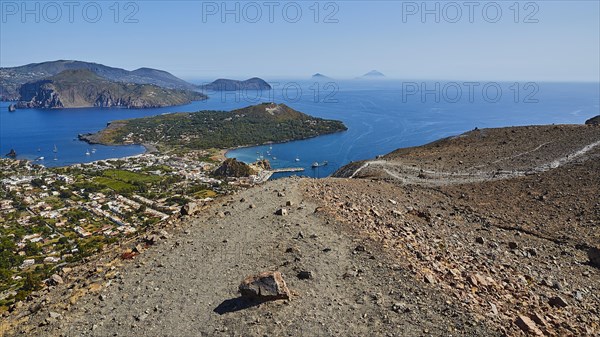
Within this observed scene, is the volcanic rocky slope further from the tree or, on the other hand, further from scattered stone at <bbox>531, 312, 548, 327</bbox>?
the tree

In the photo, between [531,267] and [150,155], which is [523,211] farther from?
[150,155]

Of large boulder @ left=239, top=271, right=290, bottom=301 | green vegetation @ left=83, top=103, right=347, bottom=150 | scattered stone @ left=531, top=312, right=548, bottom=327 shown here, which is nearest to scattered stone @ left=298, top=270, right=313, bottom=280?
large boulder @ left=239, top=271, right=290, bottom=301

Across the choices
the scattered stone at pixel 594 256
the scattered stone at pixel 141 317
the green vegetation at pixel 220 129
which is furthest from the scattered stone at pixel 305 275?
the green vegetation at pixel 220 129

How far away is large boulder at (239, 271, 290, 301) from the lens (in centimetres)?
771

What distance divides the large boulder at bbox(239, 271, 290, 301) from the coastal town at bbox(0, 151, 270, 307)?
22.5 feet

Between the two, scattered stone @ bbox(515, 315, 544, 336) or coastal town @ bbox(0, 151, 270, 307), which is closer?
scattered stone @ bbox(515, 315, 544, 336)

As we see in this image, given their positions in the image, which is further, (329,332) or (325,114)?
(325,114)

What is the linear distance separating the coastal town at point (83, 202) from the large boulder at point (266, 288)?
6.86 metres

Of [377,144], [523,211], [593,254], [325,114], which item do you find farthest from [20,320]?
[325,114]

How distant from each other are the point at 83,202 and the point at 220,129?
75260mm

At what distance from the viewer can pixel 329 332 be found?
22.3 ft

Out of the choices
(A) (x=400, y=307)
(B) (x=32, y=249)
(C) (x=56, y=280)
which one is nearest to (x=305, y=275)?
(A) (x=400, y=307)

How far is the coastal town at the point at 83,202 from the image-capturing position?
36041 millimetres

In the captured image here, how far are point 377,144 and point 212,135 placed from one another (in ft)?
179
